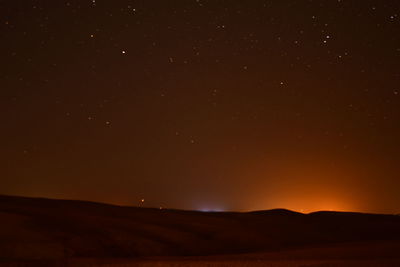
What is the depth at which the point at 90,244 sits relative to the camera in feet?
77.0

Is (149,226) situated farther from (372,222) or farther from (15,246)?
(372,222)

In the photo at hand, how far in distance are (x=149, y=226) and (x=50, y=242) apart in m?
9.03

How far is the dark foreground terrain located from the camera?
1809 cm

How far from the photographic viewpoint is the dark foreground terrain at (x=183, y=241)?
18.1 m

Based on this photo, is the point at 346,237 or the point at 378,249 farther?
the point at 346,237

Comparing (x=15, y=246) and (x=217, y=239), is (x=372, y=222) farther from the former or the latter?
(x=15, y=246)

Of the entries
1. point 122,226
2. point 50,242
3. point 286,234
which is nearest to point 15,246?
point 50,242

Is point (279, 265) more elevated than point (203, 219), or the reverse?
point (203, 219)

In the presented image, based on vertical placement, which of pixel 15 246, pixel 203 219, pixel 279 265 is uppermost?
pixel 203 219

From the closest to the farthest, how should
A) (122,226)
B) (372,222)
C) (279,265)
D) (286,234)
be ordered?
(279,265) < (122,226) < (286,234) < (372,222)

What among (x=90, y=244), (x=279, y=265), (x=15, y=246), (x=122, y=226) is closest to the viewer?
(x=279, y=265)

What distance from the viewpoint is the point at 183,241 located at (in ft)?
89.6

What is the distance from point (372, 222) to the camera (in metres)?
42.5

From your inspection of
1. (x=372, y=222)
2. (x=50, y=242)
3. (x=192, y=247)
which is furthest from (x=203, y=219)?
(x=50, y=242)
